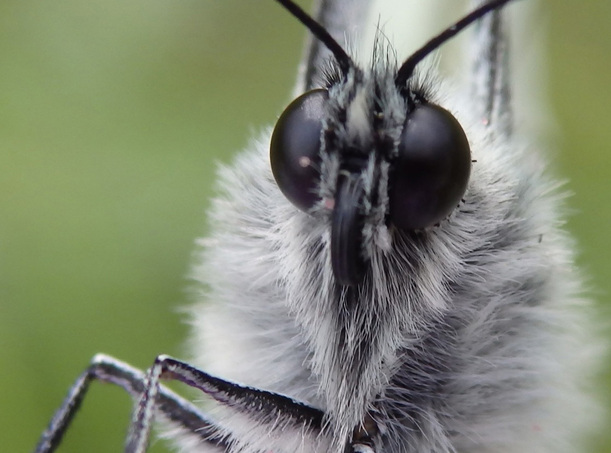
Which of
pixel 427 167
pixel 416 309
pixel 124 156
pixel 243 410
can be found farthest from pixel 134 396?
pixel 124 156

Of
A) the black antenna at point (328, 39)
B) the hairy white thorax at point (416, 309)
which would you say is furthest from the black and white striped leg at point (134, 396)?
the black antenna at point (328, 39)

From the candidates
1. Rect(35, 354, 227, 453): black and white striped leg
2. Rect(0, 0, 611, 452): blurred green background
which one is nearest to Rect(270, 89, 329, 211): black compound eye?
Rect(35, 354, 227, 453): black and white striped leg

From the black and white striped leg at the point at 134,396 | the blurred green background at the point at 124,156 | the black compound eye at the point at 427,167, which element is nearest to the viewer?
the black compound eye at the point at 427,167

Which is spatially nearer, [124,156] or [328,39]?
[328,39]

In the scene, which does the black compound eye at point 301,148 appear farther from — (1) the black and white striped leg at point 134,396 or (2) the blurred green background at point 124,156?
(2) the blurred green background at point 124,156

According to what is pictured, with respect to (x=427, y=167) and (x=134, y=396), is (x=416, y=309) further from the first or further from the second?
(x=134, y=396)

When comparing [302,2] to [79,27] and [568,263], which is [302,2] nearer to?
[79,27]
